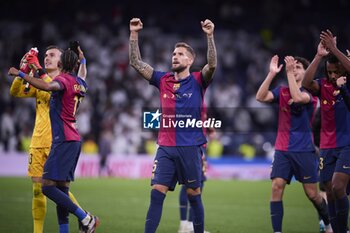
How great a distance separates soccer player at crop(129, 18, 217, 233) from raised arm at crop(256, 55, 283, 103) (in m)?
1.10

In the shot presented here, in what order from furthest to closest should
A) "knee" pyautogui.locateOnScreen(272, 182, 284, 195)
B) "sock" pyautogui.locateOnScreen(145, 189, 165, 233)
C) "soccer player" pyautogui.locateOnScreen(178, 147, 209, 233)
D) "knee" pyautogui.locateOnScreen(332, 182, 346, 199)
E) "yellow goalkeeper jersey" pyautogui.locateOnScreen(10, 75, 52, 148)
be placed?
"soccer player" pyautogui.locateOnScreen(178, 147, 209, 233)
"yellow goalkeeper jersey" pyautogui.locateOnScreen(10, 75, 52, 148)
"knee" pyautogui.locateOnScreen(272, 182, 284, 195)
"knee" pyautogui.locateOnScreen(332, 182, 346, 199)
"sock" pyautogui.locateOnScreen(145, 189, 165, 233)

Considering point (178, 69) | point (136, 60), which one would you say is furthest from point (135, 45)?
point (178, 69)

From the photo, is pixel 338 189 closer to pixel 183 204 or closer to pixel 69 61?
pixel 183 204

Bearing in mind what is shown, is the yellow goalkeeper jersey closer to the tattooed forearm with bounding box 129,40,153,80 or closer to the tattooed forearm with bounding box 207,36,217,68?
the tattooed forearm with bounding box 129,40,153,80

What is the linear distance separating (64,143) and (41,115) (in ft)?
3.50

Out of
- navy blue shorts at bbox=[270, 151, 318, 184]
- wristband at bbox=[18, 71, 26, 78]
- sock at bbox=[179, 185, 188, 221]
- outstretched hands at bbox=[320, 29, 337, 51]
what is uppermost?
outstretched hands at bbox=[320, 29, 337, 51]

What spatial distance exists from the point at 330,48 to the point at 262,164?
15334 millimetres

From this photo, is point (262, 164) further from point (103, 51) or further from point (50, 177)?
point (50, 177)

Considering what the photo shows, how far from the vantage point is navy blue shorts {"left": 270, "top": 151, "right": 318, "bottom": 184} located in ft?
33.0

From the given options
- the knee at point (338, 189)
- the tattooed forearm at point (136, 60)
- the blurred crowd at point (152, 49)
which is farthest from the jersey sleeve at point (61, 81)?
the blurred crowd at point (152, 49)

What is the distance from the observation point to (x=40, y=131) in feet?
33.4

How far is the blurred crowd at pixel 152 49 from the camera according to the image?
25.4 metres

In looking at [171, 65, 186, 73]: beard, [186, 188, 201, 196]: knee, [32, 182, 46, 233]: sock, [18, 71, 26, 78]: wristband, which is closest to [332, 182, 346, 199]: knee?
[186, 188, 201, 196]: knee

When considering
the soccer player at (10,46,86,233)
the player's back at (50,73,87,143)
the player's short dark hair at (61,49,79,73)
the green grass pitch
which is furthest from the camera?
the green grass pitch
